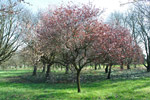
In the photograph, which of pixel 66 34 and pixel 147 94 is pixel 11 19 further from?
pixel 147 94

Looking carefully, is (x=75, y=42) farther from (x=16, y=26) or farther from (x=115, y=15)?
(x=115, y=15)

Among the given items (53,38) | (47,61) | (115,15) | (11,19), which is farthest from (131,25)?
(53,38)

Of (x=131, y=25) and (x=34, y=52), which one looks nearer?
(x=34, y=52)

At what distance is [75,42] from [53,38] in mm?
Answer: 1812

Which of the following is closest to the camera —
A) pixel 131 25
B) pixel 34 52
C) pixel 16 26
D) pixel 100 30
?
pixel 100 30

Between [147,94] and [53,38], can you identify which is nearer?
[147,94]

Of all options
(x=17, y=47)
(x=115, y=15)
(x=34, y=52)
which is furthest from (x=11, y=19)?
(x=115, y=15)

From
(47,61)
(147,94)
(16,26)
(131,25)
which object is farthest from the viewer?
(131,25)

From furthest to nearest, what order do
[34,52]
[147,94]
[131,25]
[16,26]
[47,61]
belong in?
[131,25]
[16,26]
[47,61]
[34,52]
[147,94]

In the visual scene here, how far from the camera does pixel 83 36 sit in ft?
33.3

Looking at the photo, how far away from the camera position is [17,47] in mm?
22812

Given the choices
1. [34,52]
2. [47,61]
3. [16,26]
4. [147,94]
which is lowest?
[147,94]

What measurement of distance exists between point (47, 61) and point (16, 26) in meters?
7.89

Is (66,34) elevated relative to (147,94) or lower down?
elevated
